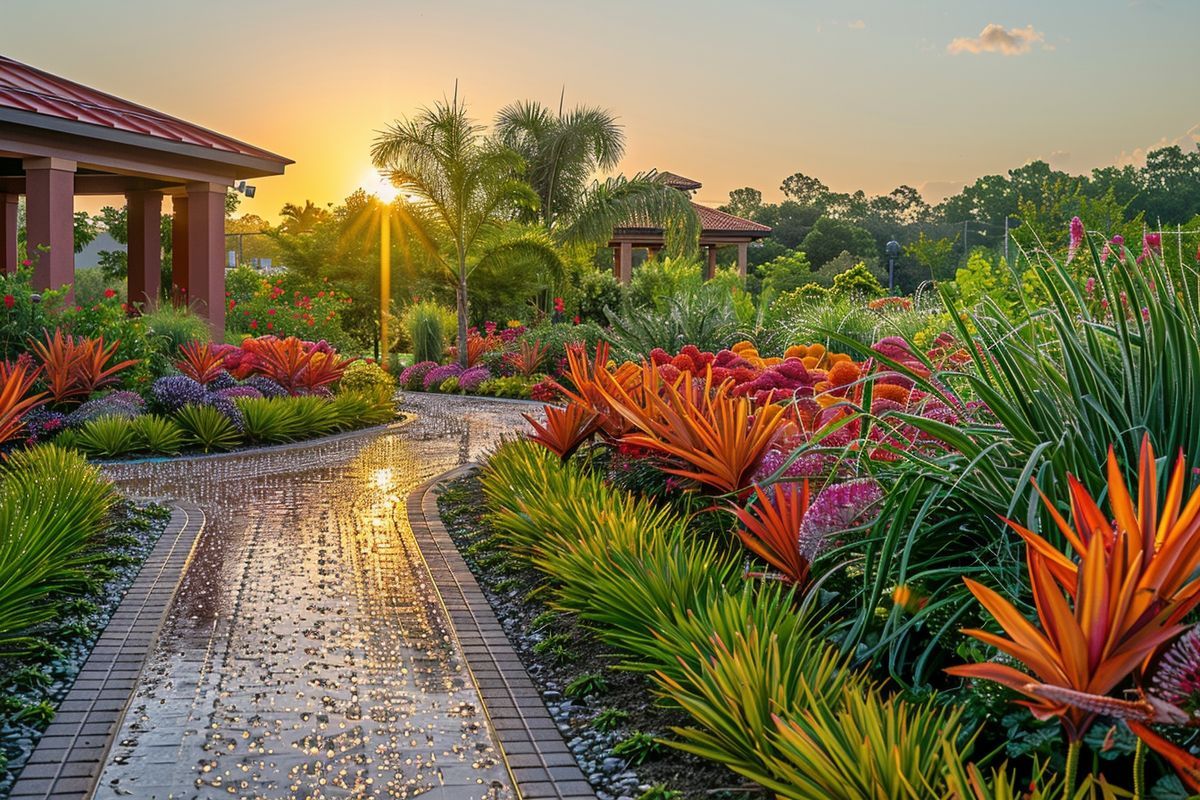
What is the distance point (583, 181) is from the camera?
33.5 m

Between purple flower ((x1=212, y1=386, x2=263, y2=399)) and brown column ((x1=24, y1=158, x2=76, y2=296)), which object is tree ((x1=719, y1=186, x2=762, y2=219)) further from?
purple flower ((x1=212, y1=386, x2=263, y2=399))

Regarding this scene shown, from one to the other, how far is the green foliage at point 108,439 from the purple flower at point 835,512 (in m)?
8.45

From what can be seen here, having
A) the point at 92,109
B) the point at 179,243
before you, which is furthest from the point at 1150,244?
the point at 179,243

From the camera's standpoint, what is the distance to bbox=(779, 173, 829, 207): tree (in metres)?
110

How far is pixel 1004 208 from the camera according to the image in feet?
276

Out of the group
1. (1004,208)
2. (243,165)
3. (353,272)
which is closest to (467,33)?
(243,165)

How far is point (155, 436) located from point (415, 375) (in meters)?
11.1

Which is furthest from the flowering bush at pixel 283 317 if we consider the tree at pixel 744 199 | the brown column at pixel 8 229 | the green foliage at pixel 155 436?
the tree at pixel 744 199

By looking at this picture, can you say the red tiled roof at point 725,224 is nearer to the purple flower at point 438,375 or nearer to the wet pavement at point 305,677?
the purple flower at point 438,375

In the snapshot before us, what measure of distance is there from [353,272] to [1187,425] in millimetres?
31135

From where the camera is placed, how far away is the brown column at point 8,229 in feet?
76.0

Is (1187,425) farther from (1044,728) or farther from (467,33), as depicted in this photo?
(467,33)

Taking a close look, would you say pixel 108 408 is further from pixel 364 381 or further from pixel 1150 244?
pixel 1150 244

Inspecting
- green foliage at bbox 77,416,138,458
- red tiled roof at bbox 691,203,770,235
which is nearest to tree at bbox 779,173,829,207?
red tiled roof at bbox 691,203,770,235
